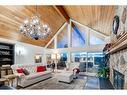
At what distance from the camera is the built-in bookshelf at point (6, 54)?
5.92m

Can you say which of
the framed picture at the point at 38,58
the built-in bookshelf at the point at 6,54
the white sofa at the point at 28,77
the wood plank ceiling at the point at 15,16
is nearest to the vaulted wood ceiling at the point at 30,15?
the wood plank ceiling at the point at 15,16

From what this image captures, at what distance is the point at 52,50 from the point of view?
29.4 ft

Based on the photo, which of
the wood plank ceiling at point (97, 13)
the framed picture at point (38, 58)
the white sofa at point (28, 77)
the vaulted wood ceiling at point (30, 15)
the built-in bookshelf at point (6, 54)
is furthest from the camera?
the framed picture at point (38, 58)

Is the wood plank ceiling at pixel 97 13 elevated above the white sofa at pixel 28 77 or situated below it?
above

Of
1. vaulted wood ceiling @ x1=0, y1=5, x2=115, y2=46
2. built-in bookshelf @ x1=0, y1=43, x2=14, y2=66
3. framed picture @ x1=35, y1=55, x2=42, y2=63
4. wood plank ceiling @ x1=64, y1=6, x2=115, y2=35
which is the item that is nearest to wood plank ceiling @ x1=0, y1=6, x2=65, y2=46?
vaulted wood ceiling @ x1=0, y1=5, x2=115, y2=46

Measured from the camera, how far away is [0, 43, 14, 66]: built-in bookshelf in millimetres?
5922

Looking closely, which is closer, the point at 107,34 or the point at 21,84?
the point at 21,84

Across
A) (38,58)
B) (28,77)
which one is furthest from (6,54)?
(38,58)

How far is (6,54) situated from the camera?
19.9 feet

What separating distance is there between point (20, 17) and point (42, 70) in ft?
9.37

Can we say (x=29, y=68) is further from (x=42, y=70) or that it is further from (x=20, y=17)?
(x=20, y=17)

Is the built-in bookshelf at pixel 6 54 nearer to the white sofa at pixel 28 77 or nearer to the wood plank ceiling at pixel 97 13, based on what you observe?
the white sofa at pixel 28 77

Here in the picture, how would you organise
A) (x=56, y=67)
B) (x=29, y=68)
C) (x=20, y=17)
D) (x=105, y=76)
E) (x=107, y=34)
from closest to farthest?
(x=20, y=17), (x=29, y=68), (x=105, y=76), (x=107, y=34), (x=56, y=67)
